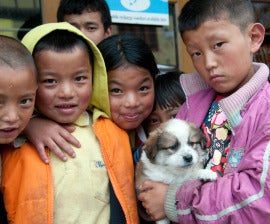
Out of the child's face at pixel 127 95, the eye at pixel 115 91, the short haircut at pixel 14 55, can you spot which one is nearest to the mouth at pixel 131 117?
the child's face at pixel 127 95

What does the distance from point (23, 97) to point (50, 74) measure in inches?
9.8

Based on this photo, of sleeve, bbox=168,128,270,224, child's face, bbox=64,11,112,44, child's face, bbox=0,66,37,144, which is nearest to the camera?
sleeve, bbox=168,128,270,224

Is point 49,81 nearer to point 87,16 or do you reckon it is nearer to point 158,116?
point 158,116

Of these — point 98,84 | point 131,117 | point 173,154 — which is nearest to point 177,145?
point 173,154

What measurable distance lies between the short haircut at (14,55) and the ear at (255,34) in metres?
1.00

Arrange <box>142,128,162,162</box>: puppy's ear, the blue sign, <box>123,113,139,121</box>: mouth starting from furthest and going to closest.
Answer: the blue sign
<box>123,113,139,121</box>: mouth
<box>142,128,162,162</box>: puppy's ear

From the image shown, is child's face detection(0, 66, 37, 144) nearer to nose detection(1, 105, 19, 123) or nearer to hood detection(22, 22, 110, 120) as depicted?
nose detection(1, 105, 19, 123)

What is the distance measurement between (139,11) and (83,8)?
3.70ft

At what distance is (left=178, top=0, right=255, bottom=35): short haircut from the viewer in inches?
78.4

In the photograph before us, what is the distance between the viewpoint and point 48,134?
2.09 meters

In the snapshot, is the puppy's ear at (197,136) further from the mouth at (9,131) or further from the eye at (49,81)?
the mouth at (9,131)

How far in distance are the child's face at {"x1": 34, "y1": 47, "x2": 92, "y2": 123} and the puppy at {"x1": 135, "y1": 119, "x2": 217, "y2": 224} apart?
1.40 feet

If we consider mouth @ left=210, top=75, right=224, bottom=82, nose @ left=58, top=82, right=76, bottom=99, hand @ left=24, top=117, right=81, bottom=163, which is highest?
mouth @ left=210, top=75, right=224, bottom=82

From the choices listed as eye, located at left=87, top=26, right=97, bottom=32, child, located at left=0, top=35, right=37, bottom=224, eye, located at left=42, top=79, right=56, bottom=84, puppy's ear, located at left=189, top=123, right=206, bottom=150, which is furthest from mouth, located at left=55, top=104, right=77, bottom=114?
eye, located at left=87, top=26, right=97, bottom=32
